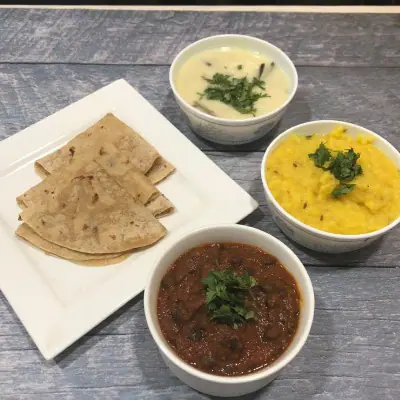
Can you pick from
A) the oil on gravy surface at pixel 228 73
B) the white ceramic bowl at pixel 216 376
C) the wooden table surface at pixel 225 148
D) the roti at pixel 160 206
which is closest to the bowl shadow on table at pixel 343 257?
the wooden table surface at pixel 225 148

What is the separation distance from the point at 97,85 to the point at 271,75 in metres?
0.90

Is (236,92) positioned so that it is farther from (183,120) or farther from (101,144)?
(101,144)

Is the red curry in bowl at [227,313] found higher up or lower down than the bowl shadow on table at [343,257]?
higher up

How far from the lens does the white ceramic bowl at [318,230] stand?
5.90 ft

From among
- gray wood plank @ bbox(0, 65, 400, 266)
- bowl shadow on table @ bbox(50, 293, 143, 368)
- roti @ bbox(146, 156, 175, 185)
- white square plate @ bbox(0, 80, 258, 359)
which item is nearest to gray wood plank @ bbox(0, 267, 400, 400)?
bowl shadow on table @ bbox(50, 293, 143, 368)

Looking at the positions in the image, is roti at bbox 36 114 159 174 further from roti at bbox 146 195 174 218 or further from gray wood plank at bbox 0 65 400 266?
gray wood plank at bbox 0 65 400 266

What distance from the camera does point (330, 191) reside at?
1872mm

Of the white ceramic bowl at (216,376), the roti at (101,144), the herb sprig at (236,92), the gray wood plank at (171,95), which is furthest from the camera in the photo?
the gray wood plank at (171,95)

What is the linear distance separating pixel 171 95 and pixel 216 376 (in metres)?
1.58

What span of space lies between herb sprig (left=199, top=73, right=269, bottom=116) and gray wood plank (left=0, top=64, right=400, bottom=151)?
19cm

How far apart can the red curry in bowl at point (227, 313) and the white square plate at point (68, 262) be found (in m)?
0.25

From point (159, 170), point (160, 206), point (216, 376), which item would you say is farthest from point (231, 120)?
point (216, 376)

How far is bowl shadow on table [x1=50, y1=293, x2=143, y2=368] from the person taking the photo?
174 centimetres

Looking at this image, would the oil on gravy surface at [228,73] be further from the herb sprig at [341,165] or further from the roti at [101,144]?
the herb sprig at [341,165]
